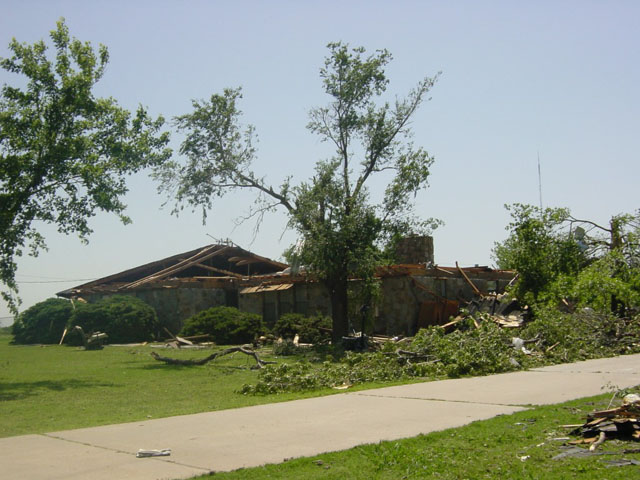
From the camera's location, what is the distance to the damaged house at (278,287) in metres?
28.2

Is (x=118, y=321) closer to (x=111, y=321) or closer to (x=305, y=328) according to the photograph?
(x=111, y=321)

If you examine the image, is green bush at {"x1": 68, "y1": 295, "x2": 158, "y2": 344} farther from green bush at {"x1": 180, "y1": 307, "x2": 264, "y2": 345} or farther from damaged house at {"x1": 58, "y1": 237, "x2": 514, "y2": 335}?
green bush at {"x1": 180, "y1": 307, "x2": 264, "y2": 345}

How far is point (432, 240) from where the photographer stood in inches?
1277

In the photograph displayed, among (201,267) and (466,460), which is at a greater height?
(201,267)

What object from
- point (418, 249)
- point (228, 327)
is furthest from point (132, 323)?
point (418, 249)

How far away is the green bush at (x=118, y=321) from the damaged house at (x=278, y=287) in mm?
1920

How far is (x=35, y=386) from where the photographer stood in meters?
15.4

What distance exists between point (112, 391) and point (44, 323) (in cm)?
2612

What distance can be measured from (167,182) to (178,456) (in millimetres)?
19289

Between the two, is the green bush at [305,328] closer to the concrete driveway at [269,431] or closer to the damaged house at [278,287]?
the damaged house at [278,287]

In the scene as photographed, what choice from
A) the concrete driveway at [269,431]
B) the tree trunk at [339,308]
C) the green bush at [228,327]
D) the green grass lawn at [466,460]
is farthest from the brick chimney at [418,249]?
the green grass lawn at [466,460]

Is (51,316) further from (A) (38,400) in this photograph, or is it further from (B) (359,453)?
(B) (359,453)

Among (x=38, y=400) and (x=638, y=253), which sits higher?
(x=638, y=253)

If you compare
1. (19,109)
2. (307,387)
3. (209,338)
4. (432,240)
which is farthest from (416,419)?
(432,240)
